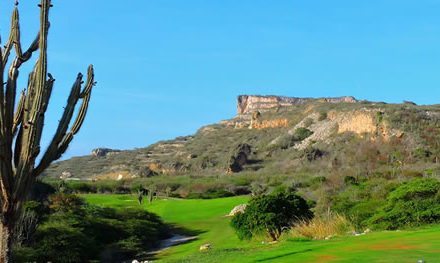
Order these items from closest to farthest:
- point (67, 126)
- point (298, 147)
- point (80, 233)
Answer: point (67, 126), point (80, 233), point (298, 147)

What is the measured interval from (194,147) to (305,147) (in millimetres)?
39036

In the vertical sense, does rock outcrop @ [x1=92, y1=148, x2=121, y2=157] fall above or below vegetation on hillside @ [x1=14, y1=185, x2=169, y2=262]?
above

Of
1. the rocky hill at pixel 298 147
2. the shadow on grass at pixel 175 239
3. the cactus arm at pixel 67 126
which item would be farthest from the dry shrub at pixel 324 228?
the rocky hill at pixel 298 147

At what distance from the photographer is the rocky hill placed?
6819 centimetres

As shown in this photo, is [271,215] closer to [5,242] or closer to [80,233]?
[80,233]

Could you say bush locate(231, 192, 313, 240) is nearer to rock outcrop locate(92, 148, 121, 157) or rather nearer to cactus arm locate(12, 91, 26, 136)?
cactus arm locate(12, 91, 26, 136)

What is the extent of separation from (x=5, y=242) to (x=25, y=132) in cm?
198

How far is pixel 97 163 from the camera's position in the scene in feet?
417

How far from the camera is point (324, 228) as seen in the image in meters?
22.6

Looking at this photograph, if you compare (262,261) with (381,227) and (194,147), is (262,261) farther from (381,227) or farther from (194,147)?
(194,147)

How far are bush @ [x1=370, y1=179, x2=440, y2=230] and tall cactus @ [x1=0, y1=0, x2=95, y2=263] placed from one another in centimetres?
1383

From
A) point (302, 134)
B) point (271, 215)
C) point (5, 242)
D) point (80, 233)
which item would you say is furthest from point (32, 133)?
point (302, 134)

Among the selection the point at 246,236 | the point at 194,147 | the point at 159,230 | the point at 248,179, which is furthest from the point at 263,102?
the point at 246,236

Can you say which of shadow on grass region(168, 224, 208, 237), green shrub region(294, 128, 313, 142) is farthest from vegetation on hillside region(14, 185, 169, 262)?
green shrub region(294, 128, 313, 142)
